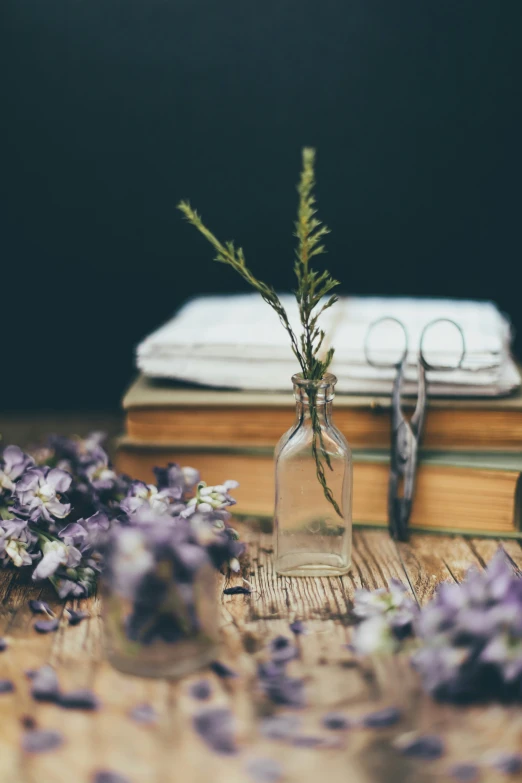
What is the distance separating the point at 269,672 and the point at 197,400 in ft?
1.52

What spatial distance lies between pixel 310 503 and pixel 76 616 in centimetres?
32

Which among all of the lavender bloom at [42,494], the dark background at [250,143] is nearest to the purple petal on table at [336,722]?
the lavender bloom at [42,494]

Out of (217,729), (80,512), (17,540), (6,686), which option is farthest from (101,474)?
(217,729)

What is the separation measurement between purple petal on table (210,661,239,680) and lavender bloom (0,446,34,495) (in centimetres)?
37

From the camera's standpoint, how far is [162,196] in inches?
64.8

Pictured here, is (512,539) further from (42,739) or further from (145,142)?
(145,142)

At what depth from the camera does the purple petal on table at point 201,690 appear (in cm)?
78

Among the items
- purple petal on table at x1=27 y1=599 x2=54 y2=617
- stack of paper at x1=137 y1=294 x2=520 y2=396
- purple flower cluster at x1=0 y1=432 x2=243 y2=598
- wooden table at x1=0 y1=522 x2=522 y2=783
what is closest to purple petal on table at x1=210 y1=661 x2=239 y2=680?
wooden table at x1=0 y1=522 x2=522 y2=783

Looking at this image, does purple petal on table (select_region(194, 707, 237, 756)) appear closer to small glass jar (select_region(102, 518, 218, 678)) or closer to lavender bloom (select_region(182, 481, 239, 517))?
small glass jar (select_region(102, 518, 218, 678))

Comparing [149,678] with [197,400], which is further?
[197,400]

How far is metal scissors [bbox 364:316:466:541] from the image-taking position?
3.72 feet

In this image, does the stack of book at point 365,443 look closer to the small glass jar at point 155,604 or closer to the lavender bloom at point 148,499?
A: the lavender bloom at point 148,499

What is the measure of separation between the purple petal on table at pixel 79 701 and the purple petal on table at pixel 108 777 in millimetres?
94

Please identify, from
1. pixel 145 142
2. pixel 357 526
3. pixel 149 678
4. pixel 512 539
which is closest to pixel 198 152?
pixel 145 142
